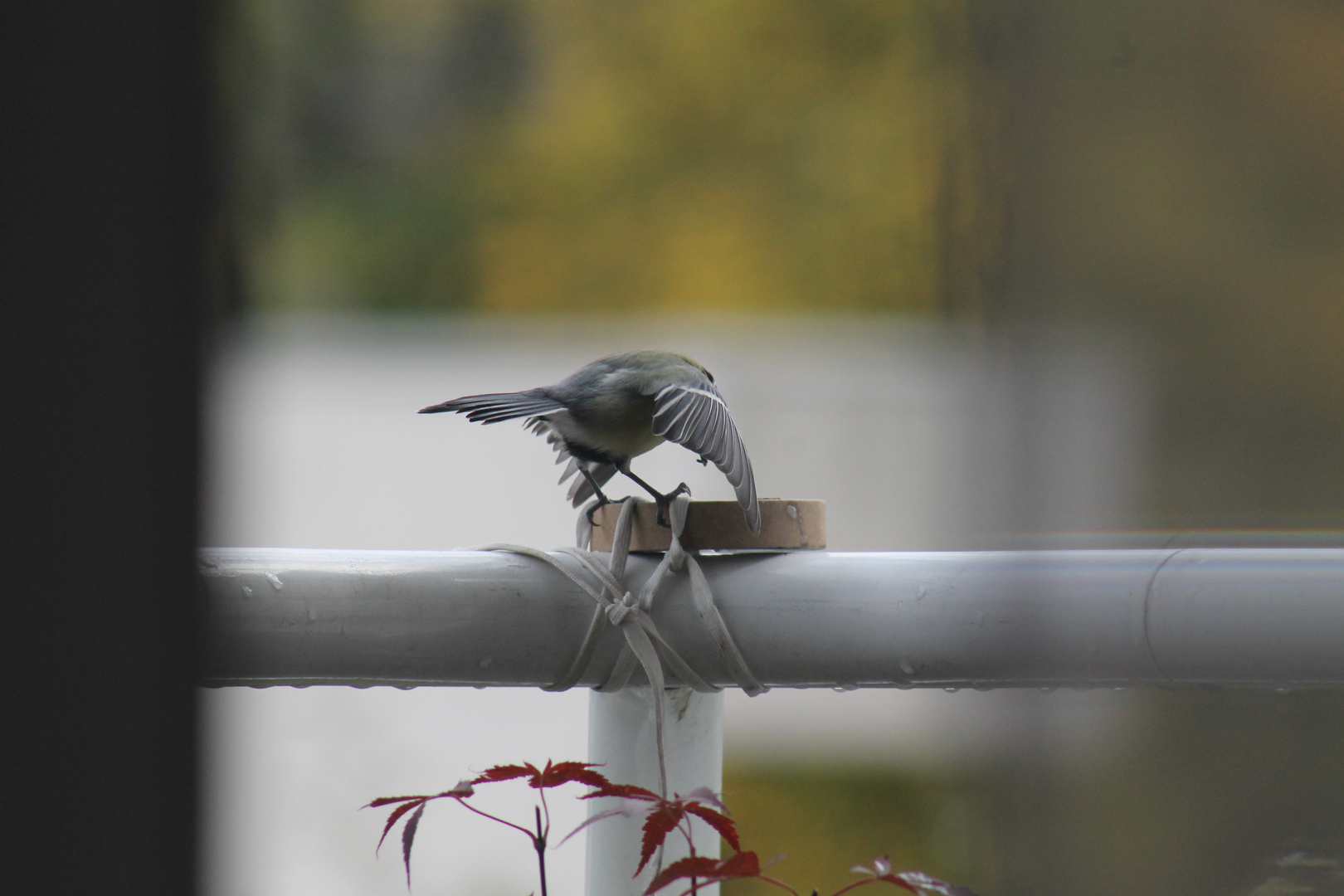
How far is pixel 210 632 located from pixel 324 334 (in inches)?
199

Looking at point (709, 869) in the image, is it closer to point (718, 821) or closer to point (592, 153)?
point (718, 821)

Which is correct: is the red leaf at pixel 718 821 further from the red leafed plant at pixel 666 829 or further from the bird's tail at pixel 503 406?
the bird's tail at pixel 503 406

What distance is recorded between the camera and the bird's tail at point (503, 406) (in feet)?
3.43

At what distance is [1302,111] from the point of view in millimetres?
235

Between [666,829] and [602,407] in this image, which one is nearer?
[666,829]

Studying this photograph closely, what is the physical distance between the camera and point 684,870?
1.68 ft

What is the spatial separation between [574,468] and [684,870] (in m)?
0.64

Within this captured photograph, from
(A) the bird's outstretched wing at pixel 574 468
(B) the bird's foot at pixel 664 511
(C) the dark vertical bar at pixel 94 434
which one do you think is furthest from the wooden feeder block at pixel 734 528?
(C) the dark vertical bar at pixel 94 434

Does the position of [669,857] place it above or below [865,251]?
below

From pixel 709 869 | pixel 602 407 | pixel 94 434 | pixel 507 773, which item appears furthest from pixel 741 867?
pixel 602 407

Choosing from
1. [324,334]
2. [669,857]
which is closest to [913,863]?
[669,857]

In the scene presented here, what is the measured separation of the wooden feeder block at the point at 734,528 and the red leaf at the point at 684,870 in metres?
0.21

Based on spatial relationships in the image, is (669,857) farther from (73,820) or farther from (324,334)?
(324,334)

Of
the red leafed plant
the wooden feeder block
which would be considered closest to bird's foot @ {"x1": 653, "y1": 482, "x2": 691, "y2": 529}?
the wooden feeder block
